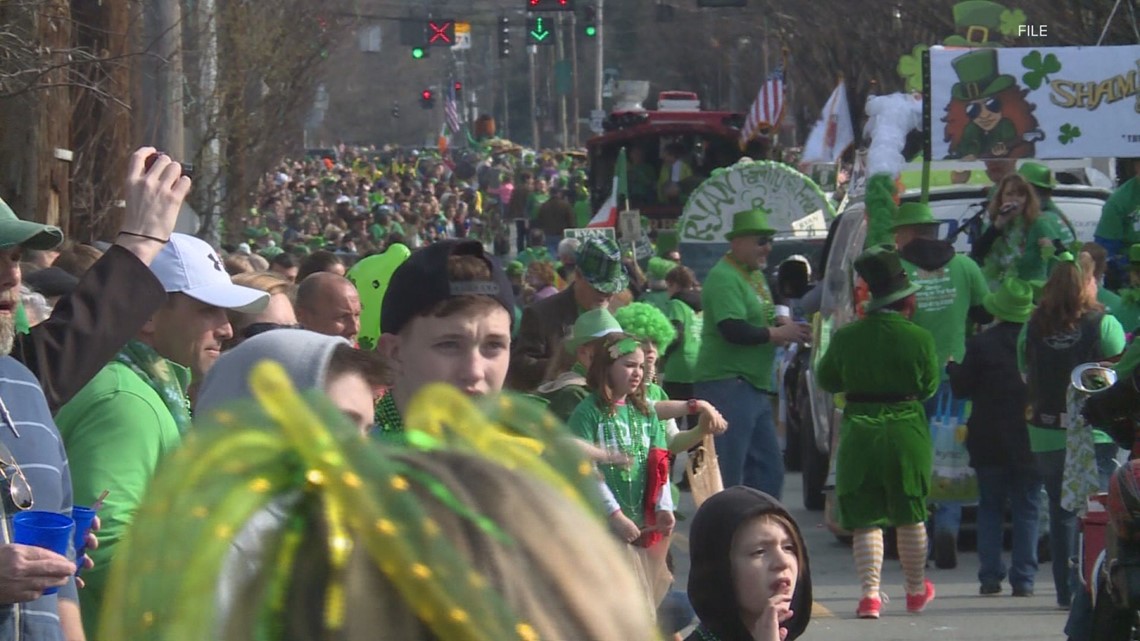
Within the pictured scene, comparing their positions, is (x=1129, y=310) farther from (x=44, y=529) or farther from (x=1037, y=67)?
(x=44, y=529)

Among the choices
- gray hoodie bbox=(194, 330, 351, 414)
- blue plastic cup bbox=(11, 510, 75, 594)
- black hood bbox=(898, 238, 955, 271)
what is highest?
gray hoodie bbox=(194, 330, 351, 414)

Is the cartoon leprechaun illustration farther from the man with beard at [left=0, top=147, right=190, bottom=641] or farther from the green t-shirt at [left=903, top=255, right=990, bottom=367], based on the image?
the man with beard at [left=0, top=147, right=190, bottom=641]

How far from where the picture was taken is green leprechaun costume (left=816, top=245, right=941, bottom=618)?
9.12 m

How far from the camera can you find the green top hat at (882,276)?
9.10m

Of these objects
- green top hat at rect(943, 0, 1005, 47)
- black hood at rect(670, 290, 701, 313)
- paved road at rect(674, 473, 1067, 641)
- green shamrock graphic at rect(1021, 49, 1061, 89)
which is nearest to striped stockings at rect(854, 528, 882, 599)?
paved road at rect(674, 473, 1067, 641)

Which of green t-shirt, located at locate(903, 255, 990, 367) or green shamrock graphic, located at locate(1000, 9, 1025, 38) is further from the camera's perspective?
green shamrock graphic, located at locate(1000, 9, 1025, 38)

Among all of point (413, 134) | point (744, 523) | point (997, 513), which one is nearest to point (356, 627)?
point (744, 523)

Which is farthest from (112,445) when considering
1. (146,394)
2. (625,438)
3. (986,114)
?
(986,114)

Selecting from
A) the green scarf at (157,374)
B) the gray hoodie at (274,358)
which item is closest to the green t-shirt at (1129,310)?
the green scarf at (157,374)

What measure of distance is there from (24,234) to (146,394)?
16.4 inches

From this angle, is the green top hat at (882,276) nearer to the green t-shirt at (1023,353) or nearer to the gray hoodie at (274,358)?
the green t-shirt at (1023,353)

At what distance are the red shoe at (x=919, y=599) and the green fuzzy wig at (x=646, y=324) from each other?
2.28m

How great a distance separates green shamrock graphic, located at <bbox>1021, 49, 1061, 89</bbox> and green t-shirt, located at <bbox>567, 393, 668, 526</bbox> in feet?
20.3

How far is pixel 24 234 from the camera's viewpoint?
13.2 ft
